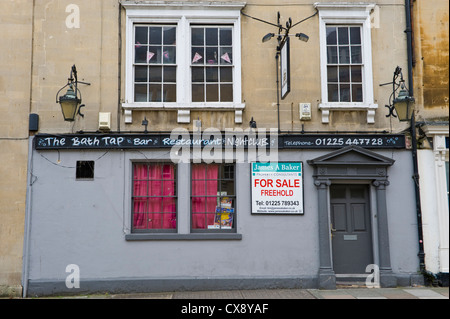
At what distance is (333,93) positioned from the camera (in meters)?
10.6

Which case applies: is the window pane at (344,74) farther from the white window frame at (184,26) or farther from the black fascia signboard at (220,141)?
the white window frame at (184,26)

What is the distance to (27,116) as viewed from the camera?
10.2 m

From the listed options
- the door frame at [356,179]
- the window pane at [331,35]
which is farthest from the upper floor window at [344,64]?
the door frame at [356,179]

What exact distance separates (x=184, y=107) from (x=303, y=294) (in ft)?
15.8

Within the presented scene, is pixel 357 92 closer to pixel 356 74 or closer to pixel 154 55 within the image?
pixel 356 74

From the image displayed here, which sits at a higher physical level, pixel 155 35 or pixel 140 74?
pixel 155 35

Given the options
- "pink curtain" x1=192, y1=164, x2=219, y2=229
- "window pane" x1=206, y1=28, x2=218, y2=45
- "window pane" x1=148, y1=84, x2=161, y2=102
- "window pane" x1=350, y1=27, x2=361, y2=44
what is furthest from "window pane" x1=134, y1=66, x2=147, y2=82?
"window pane" x1=350, y1=27, x2=361, y2=44

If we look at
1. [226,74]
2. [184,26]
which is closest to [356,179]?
[226,74]

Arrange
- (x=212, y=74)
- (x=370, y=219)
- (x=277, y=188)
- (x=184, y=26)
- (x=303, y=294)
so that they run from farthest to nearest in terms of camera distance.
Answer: (x=212, y=74), (x=184, y=26), (x=370, y=219), (x=277, y=188), (x=303, y=294)

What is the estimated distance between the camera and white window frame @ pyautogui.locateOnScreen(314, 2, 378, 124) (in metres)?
10.4

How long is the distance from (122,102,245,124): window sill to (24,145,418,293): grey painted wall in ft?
2.89

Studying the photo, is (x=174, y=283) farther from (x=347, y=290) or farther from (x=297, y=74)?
(x=297, y=74)

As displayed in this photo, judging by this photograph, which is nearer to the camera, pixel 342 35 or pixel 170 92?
pixel 170 92

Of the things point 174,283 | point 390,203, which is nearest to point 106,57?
point 174,283
